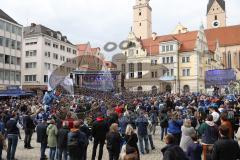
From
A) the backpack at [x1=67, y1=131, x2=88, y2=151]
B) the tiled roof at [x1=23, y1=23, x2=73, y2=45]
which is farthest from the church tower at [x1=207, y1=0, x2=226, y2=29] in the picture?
the backpack at [x1=67, y1=131, x2=88, y2=151]

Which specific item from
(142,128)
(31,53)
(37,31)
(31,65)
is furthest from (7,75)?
(142,128)

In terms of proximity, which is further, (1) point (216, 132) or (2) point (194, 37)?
(2) point (194, 37)

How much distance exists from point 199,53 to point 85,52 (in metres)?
31.6

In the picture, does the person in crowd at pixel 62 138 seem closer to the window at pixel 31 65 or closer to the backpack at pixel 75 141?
the backpack at pixel 75 141

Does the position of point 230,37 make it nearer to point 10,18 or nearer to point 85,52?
point 85,52

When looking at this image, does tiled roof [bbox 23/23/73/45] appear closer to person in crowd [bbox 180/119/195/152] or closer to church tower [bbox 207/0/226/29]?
church tower [bbox 207/0/226/29]

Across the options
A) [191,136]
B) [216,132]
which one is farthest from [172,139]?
[216,132]

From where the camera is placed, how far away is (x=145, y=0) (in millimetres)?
97125

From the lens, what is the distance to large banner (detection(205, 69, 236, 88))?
37.5m

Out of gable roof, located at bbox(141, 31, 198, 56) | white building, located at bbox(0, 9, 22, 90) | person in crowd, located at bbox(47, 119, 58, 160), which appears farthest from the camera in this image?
gable roof, located at bbox(141, 31, 198, 56)

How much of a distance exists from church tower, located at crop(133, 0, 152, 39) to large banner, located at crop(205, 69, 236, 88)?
6009 centimetres

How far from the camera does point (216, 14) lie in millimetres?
118312

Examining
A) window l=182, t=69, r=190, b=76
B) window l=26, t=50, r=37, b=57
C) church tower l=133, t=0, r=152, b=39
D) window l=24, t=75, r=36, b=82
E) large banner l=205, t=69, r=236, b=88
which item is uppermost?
church tower l=133, t=0, r=152, b=39

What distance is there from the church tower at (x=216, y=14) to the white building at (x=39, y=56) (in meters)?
58.4
